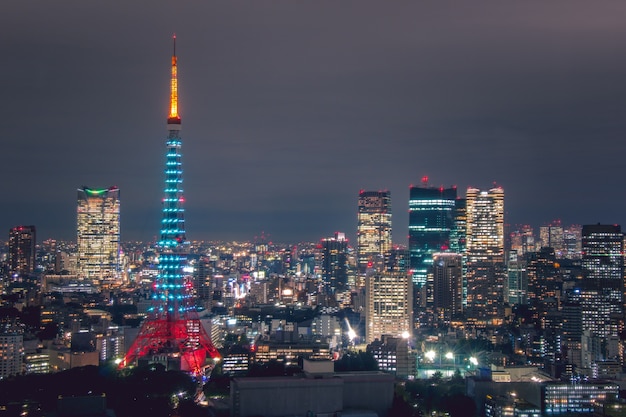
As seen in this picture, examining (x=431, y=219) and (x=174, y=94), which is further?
(x=431, y=219)

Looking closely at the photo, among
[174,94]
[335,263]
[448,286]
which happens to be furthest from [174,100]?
[335,263]

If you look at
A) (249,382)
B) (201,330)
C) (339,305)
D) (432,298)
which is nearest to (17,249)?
(339,305)

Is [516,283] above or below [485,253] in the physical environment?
below

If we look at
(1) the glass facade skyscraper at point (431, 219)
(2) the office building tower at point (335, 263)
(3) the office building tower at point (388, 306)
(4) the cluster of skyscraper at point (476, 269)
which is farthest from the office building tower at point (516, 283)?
(3) the office building tower at point (388, 306)

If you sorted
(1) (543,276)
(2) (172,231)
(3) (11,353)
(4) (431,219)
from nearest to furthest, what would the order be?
(3) (11,353), (2) (172,231), (1) (543,276), (4) (431,219)

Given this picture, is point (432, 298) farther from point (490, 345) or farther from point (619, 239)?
point (490, 345)

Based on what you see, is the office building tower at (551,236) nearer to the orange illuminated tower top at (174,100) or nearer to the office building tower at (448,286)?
the office building tower at (448,286)

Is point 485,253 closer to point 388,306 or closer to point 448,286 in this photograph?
point 448,286
